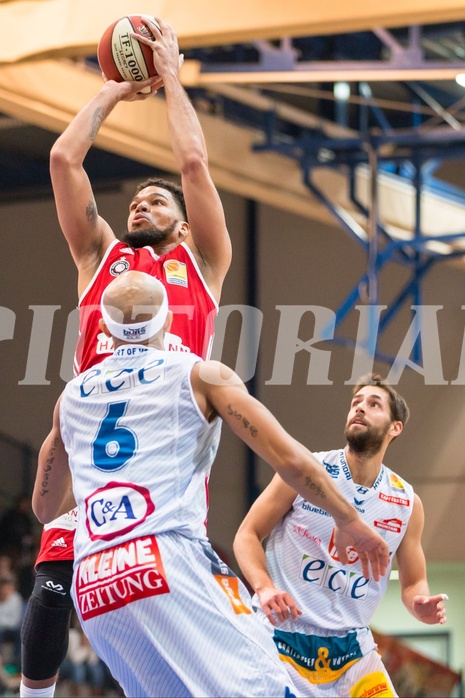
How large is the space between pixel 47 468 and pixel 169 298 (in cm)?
109

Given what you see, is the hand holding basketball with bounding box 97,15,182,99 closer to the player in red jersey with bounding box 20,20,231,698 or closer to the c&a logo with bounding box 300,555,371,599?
the player in red jersey with bounding box 20,20,231,698

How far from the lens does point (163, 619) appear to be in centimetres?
351

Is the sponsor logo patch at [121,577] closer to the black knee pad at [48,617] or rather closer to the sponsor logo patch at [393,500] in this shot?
the black knee pad at [48,617]

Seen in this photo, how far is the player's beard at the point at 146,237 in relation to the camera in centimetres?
509

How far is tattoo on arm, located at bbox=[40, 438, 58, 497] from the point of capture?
4.07m

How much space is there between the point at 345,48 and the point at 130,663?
1144 centimetres

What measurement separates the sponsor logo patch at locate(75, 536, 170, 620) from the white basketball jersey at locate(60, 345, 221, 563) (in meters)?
0.04

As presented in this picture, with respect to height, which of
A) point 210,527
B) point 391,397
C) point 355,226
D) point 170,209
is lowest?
point 210,527

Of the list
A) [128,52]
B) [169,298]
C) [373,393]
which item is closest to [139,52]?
[128,52]

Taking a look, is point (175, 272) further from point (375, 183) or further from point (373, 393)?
point (375, 183)

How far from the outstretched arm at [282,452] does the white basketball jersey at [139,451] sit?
0.08 m

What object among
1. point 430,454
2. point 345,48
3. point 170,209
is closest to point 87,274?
point 170,209

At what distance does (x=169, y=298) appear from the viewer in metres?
4.92

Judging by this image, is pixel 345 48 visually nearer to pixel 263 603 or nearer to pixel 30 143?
pixel 30 143
